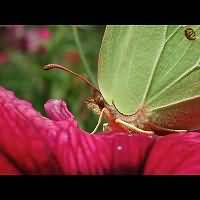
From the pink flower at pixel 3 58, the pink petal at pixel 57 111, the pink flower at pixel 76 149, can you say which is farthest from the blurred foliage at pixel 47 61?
the pink flower at pixel 76 149

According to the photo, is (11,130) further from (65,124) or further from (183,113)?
(183,113)

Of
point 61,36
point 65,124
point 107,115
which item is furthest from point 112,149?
point 61,36

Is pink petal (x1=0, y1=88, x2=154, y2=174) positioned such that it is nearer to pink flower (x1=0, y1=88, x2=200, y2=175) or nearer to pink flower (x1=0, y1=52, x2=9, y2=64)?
pink flower (x1=0, y1=88, x2=200, y2=175)

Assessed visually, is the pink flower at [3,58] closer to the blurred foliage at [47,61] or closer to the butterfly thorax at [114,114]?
the blurred foliage at [47,61]

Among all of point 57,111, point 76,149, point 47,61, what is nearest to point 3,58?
point 47,61

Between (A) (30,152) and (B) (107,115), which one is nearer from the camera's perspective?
(A) (30,152)
